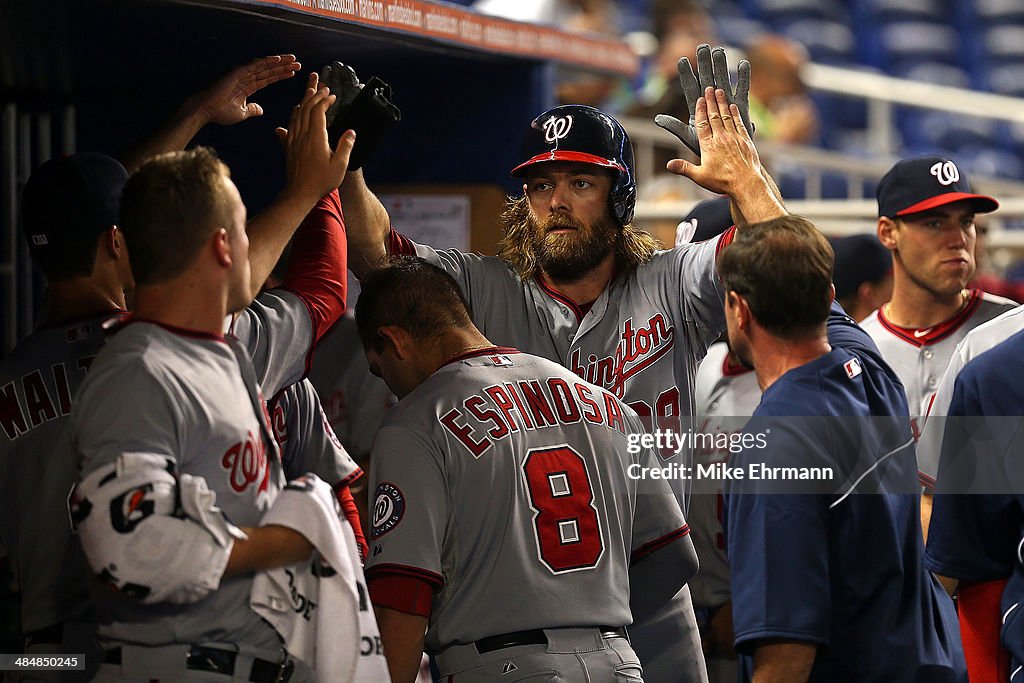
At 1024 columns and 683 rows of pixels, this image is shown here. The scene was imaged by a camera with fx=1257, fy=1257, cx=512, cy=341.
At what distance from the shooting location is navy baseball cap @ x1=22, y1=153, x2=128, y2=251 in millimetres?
2398

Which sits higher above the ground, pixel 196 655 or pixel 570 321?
pixel 570 321

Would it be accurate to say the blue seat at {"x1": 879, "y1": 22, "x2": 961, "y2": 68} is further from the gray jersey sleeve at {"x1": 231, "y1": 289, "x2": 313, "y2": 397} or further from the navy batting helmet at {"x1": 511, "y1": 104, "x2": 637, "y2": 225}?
the gray jersey sleeve at {"x1": 231, "y1": 289, "x2": 313, "y2": 397}

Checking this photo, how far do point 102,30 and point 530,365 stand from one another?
4.07ft

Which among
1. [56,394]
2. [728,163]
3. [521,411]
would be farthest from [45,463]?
[728,163]

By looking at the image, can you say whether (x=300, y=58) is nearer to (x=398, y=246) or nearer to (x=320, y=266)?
(x=398, y=246)

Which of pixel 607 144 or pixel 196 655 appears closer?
pixel 196 655

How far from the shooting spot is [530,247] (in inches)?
125

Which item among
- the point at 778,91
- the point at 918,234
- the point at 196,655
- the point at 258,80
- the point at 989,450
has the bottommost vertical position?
the point at 196,655

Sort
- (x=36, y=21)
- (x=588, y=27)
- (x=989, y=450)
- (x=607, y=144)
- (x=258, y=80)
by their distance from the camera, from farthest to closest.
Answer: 1. (x=588, y=27)
2. (x=607, y=144)
3. (x=258, y=80)
4. (x=36, y=21)
5. (x=989, y=450)

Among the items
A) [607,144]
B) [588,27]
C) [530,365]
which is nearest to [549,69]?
[607,144]

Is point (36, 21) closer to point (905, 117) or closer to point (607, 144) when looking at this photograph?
point (607, 144)

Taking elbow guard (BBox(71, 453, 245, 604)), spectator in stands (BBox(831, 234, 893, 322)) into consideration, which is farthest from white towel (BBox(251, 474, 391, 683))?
spectator in stands (BBox(831, 234, 893, 322))

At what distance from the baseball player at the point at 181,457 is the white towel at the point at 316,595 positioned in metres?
0.03

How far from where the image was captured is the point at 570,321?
3.14m
